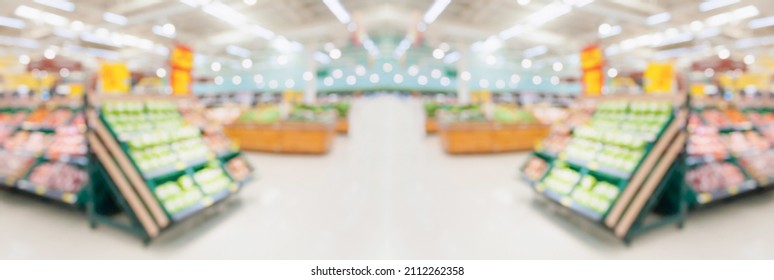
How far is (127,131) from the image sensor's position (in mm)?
2480

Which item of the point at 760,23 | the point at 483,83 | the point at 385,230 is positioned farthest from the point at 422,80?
the point at 385,230

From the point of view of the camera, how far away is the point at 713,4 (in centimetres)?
741

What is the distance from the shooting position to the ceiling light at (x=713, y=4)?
684 centimetres

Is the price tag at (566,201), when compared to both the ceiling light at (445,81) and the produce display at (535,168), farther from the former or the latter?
the ceiling light at (445,81)

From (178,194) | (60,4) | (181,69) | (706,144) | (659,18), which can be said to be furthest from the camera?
(659,18)

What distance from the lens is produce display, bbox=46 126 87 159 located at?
9.32 feet

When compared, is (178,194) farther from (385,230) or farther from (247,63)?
(247,63)

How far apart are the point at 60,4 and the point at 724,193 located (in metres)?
12.2

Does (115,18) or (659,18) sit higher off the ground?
(115,18)

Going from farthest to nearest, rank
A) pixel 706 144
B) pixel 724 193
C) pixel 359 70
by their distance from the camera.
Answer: pixel 359 70
pixel 706 144
pixel 724 193

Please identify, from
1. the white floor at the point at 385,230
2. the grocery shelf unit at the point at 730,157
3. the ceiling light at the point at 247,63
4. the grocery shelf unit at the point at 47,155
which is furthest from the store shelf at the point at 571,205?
the ceiling light at the point at 247,63

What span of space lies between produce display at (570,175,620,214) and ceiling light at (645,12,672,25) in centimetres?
886

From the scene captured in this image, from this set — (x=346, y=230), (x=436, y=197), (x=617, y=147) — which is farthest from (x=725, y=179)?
(x=346, y=230)

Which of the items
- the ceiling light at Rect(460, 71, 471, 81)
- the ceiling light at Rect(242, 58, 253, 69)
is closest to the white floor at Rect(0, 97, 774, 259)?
the ceiling light at Rect(460, 71, 471, 81)
